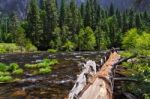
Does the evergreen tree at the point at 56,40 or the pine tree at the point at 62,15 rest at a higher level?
the pine tree at the point at 62,15

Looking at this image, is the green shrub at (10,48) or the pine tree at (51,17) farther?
the pine tree at (51,17)

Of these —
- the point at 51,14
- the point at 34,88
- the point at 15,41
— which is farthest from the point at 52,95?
the point at 51,14

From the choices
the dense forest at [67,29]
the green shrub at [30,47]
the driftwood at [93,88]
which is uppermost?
the dense forest at [67,29]

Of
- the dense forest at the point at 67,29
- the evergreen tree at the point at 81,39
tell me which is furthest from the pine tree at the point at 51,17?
the evergreen tree at the point at 81,39

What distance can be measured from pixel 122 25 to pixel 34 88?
3765 inches

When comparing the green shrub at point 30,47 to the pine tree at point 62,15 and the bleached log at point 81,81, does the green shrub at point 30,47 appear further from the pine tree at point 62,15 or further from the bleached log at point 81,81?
the bleached log at point 81,81

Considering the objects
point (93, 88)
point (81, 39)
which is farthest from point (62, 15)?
point (93, 88)

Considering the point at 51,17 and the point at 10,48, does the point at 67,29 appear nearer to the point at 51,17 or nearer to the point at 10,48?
the point at 51,17

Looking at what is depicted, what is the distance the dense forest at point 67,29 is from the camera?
102 meters

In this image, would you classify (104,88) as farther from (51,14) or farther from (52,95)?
(51,14)

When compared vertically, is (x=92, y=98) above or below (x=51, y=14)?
below

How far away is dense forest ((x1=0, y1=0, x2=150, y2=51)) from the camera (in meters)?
102

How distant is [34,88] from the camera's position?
88.0 feet

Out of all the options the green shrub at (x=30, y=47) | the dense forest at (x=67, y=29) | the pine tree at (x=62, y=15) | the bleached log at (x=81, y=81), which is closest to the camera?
the bleached log at (x=81, y=81)
